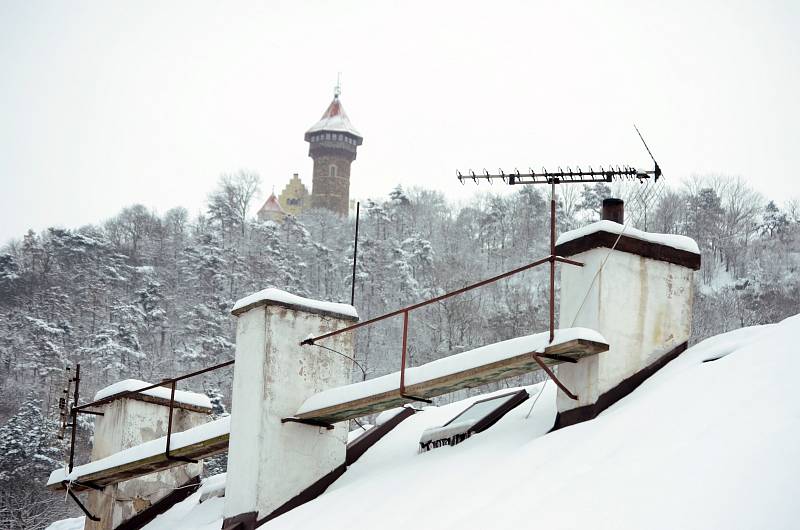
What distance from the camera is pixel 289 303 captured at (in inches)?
410

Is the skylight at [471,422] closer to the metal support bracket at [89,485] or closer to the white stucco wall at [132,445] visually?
the white stucco wall at [132,445]

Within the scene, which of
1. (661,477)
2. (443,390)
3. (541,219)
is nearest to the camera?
(661,477)

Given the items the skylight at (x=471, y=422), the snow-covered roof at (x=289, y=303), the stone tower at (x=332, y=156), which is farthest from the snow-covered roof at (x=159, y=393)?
the stone tower at (x=332, y=156)

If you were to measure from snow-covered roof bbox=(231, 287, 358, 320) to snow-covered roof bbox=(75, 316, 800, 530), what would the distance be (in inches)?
64.2

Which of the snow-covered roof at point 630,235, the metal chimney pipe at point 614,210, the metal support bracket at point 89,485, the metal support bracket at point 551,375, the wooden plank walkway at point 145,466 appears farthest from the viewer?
the metal support bracket at point 89,485

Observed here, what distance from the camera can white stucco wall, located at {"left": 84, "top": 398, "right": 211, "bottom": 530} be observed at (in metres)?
13.4

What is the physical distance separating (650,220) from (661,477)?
239 feet

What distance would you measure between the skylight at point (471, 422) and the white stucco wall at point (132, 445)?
15.7 feet

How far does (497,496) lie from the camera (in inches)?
267

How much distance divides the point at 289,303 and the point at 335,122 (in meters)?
119

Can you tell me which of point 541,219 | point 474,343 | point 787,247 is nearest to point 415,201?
point 541,219

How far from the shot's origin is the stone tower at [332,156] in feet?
416

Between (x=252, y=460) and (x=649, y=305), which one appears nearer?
(x=649, y=305)

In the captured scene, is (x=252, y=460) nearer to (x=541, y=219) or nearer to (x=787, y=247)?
(x=787, y=247)
